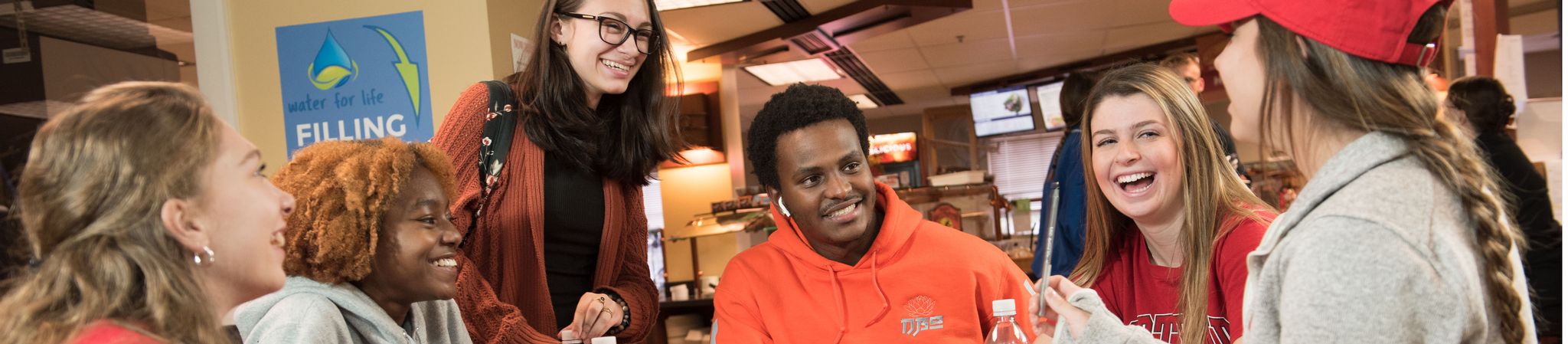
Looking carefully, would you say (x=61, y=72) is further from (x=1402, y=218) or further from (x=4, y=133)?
(x=1402, y=218)

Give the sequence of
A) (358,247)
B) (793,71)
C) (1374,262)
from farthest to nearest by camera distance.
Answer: (793,71) → (358,247) → (1374,262)

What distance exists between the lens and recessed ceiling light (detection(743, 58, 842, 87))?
9.83 meters

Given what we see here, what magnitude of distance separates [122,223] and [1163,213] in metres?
1.61

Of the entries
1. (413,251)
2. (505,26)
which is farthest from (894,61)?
(413,251)

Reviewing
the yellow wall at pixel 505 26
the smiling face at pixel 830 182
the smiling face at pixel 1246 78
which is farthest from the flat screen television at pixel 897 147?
the smiling face at pixel 1246 78

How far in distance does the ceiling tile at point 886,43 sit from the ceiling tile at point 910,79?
5.62ft

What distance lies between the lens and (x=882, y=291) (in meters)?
2.13

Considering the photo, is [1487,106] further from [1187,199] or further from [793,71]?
[793,71]

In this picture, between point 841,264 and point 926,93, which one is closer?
point 841,264

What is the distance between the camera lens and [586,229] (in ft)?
7.38

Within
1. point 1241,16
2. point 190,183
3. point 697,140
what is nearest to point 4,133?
point 190,183

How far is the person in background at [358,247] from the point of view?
5.21ft

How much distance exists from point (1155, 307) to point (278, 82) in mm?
2982

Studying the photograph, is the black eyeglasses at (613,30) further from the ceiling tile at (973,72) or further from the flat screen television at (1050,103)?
the flat screen television at (1050,103)
